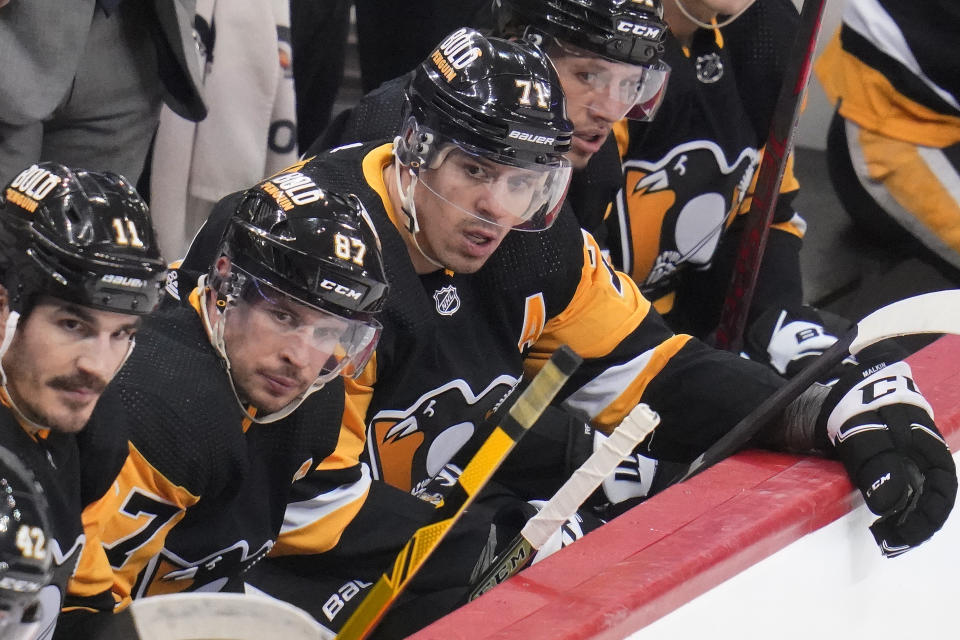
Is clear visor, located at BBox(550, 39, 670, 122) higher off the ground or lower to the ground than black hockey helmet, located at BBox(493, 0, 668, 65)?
lower

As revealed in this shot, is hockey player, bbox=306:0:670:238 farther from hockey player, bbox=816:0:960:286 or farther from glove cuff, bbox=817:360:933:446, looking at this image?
hockey player, bbox=816:0:960:286

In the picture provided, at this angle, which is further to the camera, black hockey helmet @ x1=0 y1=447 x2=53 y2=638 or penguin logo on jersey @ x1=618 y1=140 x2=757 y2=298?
penguin logo on jersey @ x1=618 y1=140 x2=757 y2=298

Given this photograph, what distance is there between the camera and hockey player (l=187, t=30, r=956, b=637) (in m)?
1.38

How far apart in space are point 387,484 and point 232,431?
27 cm

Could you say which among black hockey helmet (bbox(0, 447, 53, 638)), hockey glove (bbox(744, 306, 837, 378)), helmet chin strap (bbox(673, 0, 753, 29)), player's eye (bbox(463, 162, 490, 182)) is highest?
black hockey helmet (bbox(0, 447, 53, 638))

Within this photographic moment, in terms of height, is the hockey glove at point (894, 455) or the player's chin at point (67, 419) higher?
the player's chin at point (67, 419)

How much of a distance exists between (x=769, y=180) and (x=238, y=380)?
95cm

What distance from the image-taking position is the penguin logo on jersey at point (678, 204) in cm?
196

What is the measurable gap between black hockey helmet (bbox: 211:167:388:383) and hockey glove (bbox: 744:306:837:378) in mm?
844

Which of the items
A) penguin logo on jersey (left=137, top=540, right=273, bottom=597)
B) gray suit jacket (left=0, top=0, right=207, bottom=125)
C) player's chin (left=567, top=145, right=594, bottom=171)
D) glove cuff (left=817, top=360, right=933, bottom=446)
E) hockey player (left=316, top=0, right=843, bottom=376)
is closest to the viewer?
penguin logo on jersey (left=137, top=540, right=273, bottom=597)

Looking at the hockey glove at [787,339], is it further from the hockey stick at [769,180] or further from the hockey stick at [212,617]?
the hockey stick at [212,617]

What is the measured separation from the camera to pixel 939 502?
1330 mm

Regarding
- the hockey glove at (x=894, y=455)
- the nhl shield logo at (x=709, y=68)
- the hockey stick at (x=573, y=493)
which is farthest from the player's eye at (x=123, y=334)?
the nhl shield logo at (x=709, y=68)

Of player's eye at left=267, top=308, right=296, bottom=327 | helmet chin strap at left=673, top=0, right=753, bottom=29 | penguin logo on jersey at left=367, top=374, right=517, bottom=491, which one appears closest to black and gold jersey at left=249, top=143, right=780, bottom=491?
penguin logo on jersey at left=367, top=374, right=517, bottom=491
